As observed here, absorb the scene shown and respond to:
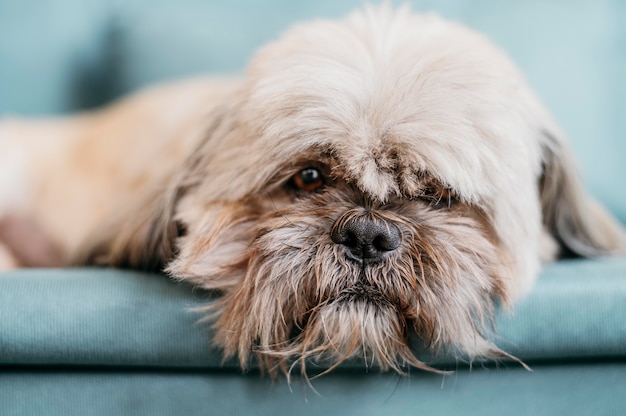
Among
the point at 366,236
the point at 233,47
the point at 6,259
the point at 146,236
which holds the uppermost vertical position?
the point at 233,47

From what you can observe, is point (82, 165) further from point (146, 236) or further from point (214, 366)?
point (214, 366)

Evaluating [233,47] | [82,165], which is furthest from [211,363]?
[233,47]

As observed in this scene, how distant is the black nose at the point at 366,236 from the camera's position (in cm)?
105

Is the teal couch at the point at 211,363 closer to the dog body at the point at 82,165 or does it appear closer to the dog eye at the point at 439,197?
the dog eye at the point at 439,197

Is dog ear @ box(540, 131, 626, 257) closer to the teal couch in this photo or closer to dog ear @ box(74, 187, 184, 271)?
the teal couch

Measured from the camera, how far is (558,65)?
84.2 inches

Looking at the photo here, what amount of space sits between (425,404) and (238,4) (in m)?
1.82

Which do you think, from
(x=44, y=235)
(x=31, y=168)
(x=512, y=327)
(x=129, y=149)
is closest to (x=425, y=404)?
(x=512, y=327)

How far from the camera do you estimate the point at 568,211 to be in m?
1.44

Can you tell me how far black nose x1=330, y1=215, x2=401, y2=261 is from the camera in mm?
1047

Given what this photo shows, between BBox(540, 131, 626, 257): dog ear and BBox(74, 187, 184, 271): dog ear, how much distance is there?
31.3 inches

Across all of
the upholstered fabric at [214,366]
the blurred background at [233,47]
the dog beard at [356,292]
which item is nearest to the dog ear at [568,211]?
the upholstered fabric at [214,366]

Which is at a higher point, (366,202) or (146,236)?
(366,202)

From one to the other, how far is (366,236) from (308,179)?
21cm
